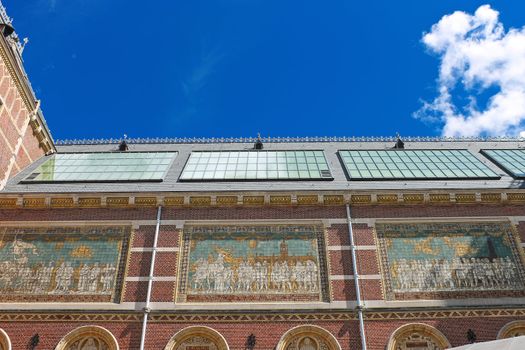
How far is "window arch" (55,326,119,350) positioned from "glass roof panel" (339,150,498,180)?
12031mm

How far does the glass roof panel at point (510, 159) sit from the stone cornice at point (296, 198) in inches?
118

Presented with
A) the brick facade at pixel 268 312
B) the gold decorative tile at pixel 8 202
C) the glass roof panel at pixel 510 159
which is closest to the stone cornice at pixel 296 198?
the brick facade at pixel 268 312

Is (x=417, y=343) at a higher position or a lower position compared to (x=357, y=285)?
lower

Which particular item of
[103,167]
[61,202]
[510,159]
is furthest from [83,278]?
[510,159]

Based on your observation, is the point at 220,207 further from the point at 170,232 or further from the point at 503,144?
the point at 503,144

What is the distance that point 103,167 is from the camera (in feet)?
77.1

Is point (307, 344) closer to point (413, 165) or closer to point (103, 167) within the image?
point (413, 165)

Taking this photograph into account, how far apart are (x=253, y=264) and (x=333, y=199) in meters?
4.22

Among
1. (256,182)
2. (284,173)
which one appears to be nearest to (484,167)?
(284,173)

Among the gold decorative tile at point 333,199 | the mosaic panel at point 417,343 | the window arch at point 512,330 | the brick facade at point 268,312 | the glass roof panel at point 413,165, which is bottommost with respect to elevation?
the mosaic panel at point 417,343

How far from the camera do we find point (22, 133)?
2291cm

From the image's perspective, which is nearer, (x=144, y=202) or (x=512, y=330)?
(x=512, y=330)

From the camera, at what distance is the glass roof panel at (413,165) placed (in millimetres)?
21469

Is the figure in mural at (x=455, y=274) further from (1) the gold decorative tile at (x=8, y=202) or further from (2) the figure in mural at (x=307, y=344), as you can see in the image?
(1) the gold decorative tile at (x=8, y=202)
